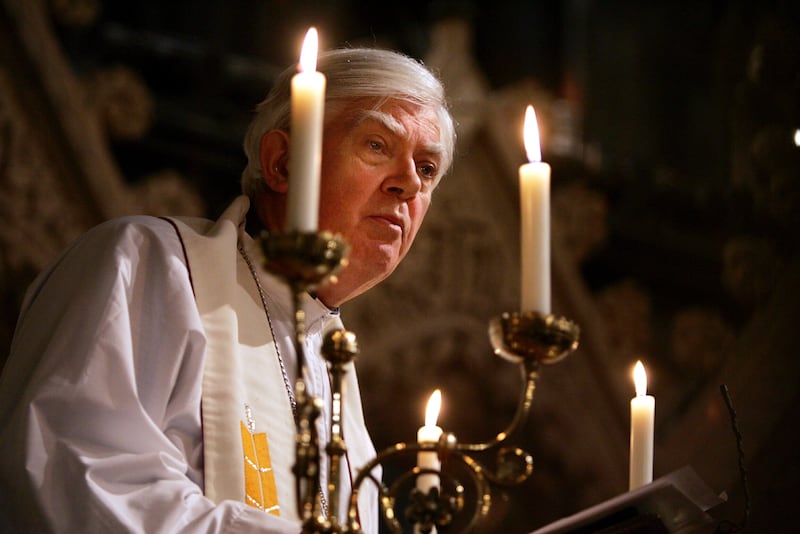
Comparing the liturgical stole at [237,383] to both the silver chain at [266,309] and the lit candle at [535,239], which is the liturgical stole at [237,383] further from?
the lit candle at [535,239]

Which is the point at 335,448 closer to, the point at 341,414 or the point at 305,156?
the point at 341,414

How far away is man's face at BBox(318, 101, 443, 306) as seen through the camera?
233 cm

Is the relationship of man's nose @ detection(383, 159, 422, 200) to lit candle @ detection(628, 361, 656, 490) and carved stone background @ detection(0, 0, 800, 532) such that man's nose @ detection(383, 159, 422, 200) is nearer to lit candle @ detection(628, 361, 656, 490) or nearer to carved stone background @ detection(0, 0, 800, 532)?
lit candle @ detection(628, 361, 656, 490)

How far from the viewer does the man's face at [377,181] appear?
7.64ft

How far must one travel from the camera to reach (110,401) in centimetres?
176

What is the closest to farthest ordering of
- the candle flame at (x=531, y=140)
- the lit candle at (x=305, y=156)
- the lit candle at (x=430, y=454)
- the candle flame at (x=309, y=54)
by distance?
1. the lit candle at (x=305, y=156)
2. the candle flame at (x=309, y=54)
3. the candle flame at (x=531, y=140)
4. the lit candle at (x=430, y=454)

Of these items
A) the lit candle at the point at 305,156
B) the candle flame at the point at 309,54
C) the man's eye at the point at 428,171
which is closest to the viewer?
the lit candle at the point at 305,156

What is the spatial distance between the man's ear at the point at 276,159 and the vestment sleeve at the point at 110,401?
1.45 feet

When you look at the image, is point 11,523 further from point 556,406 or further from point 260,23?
point 260,23

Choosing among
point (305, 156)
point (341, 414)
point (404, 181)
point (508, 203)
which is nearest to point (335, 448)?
point (341, 414)

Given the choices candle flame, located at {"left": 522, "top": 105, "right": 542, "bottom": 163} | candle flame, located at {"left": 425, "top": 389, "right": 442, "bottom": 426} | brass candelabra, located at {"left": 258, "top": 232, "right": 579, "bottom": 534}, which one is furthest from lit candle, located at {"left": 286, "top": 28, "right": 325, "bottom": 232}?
candle flame, located at {"left": 425, "top": 389, "right": 442, "bottom": 426}

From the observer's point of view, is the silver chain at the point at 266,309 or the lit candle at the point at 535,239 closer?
the lit candle at the point at 535,239

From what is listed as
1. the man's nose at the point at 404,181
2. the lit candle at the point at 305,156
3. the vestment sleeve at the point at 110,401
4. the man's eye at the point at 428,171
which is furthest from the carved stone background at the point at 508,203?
the lit candle at the point at 305,156

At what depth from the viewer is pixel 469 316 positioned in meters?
6.27
